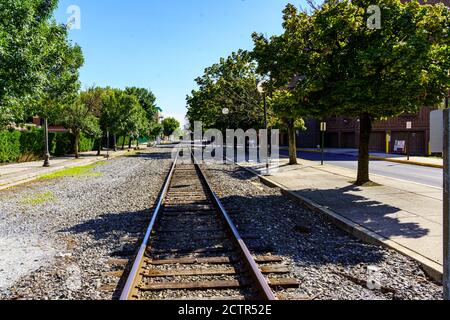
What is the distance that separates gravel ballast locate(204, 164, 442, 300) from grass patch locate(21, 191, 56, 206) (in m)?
5.85

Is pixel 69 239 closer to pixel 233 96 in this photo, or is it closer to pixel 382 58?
pixel 382 58

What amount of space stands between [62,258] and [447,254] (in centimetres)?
535

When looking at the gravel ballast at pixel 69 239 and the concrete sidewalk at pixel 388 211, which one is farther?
the concrete sidewalk at pixel 388 211

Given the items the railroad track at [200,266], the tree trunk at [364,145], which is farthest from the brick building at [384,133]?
the railroad track at [200,266]

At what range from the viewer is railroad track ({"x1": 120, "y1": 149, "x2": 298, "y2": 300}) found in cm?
433

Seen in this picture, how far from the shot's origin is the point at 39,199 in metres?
11.2

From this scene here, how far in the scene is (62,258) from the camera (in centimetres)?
568

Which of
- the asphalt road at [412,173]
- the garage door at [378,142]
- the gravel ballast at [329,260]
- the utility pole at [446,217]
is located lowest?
the gravel ballast at [329,260]

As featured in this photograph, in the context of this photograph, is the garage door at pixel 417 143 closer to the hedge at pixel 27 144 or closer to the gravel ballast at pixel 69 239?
the gravel ballast at pixel 69 239

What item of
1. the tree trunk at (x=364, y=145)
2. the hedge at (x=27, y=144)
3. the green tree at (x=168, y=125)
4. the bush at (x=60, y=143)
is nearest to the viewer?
the tree trunk at (x=364, y=145)

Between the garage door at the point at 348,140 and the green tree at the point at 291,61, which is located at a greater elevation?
the green tree at the point at 291,61

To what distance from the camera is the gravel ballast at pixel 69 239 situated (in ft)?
15.0

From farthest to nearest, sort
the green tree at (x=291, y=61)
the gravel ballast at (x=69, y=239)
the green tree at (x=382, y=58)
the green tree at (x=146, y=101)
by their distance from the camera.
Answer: the green tree at (x=146, y=101)
the green tree at (x=291, y=61)
the green tree at (x=382, y=58)
the gravel ballast at (x=69, y=239)

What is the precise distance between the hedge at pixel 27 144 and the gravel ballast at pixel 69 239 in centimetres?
1339
